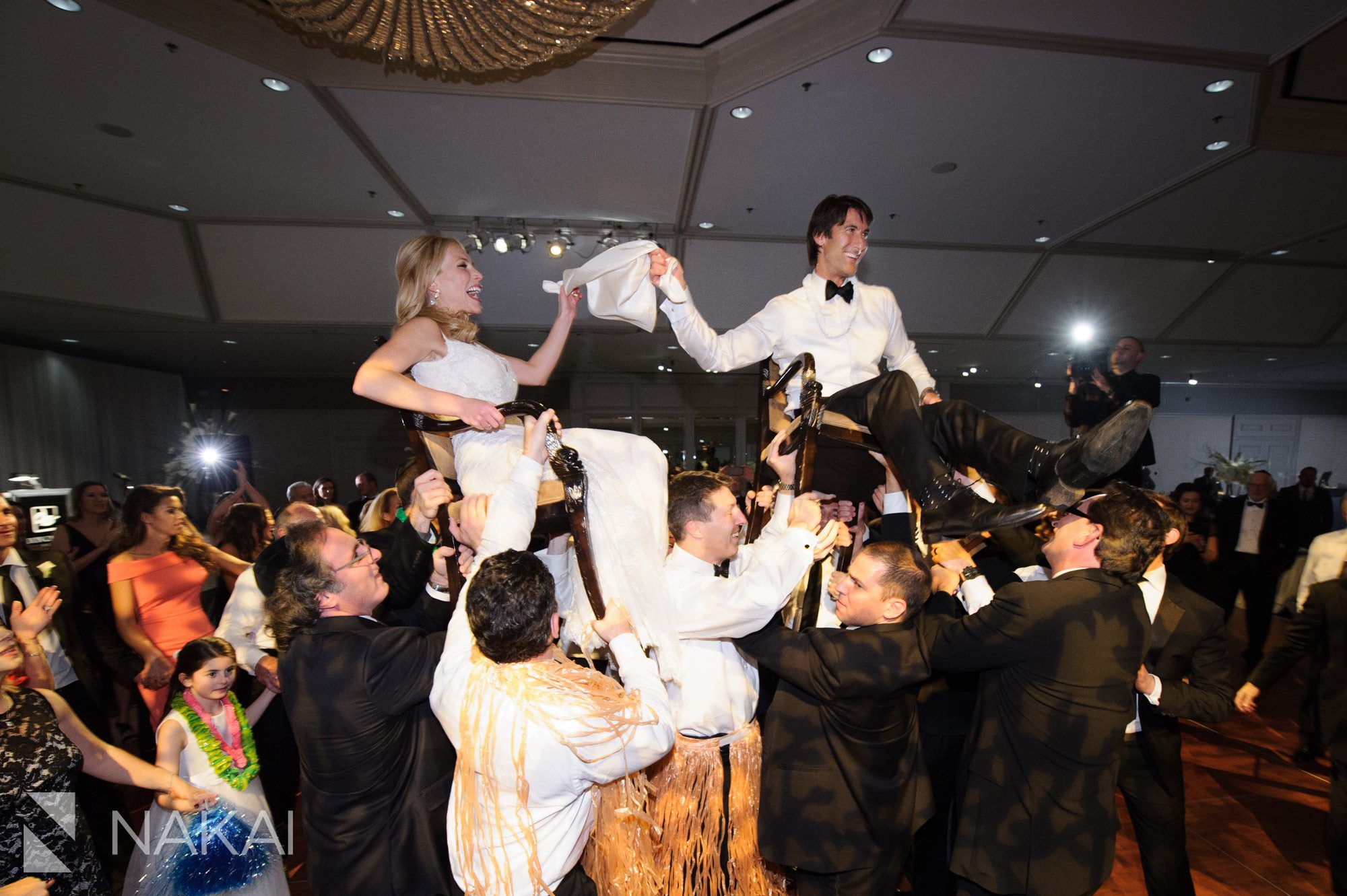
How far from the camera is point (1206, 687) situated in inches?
109

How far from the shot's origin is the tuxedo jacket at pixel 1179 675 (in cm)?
263

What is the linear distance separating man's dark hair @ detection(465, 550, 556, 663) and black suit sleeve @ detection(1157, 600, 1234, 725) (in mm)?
2459

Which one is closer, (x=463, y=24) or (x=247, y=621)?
(x=463, y=24)

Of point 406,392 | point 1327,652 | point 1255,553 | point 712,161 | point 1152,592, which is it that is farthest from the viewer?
point 1255,553

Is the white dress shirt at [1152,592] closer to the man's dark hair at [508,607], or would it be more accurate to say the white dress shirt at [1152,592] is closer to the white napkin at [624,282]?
the white napkin at [624,282]

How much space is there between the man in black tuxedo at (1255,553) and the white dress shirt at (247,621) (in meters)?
7.54

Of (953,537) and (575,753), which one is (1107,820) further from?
(575,753)

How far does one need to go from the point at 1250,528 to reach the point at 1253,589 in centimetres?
65

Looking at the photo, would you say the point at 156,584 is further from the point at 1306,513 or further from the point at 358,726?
A: the point at 1306,513

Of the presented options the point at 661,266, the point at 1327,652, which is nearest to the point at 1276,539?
the point at 1327,652

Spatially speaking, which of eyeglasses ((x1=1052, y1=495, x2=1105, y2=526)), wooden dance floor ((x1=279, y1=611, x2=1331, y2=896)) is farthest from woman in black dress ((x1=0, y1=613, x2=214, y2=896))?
eyeglasses ((x1=1052, y1=495, x2=1105, y2=526))

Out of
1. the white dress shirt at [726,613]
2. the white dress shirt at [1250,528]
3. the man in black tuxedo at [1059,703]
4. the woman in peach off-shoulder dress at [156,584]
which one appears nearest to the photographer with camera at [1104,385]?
the man in black tuxedo at [1059,703]

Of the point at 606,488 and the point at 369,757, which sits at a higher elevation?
the point at 606,488

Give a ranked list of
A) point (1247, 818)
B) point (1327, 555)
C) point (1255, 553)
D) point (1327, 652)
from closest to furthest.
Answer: point (1327, 652), point (1247, 818), point (1327, 555), point (1255, 553)
